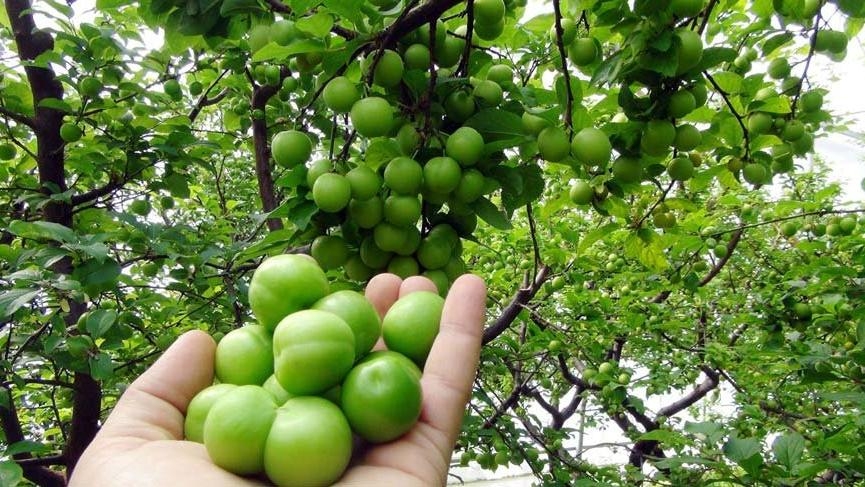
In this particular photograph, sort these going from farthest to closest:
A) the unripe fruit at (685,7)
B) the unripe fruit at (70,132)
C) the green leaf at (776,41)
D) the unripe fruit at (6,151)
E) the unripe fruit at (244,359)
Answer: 1. the unripe fruit at (6,151)
2. the unripe fruit at (70,132)
3. the green leaf at (776,41)
4. the unripe fruit at (244,359)
5. the unripe fruit at (685,7)

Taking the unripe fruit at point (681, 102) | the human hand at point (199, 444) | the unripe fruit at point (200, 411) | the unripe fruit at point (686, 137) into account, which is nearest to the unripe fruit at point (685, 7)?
the unripe fruit at point (681, 102)

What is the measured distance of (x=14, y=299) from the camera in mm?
2525

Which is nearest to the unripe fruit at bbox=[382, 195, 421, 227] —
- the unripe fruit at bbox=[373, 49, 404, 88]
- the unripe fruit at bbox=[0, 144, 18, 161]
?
the unripe fruit at bbox=[373, 49, 404, 88]

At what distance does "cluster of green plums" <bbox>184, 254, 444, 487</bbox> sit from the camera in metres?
1.30

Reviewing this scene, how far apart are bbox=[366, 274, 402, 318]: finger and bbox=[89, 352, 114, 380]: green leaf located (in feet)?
5.45

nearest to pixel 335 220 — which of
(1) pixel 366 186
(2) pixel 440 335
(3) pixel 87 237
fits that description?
(1) pixel 366 186

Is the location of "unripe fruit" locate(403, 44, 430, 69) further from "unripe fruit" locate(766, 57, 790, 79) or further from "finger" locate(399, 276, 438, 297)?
"unripe fruit" locate(766, 57, 790, 79)

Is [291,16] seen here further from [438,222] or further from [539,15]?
[539,15]

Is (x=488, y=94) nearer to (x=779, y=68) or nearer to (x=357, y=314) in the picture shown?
(x=357, y=314)

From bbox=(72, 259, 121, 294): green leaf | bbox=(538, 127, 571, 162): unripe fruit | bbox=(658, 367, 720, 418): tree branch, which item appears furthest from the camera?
bbox=(658, 367, 720, 418): tree branch

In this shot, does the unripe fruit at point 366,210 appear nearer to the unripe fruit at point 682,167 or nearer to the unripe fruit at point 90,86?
the unripe fruit at point 682,167

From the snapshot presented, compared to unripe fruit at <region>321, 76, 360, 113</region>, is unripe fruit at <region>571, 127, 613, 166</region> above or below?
above

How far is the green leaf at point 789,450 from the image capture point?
2463mm

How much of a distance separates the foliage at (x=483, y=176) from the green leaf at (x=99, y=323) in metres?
0.01
